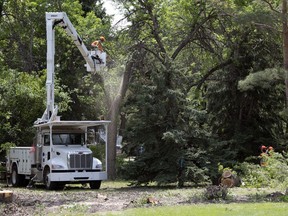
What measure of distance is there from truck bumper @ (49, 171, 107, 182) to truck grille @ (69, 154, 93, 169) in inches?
10.0

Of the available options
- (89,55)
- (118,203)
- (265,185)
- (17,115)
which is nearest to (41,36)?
(17,115)

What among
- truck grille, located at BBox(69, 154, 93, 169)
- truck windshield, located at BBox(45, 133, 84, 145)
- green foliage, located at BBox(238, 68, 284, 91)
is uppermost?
green foliage, located at BBox(238, 68, 284, 91)

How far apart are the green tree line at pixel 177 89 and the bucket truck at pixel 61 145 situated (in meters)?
1.76

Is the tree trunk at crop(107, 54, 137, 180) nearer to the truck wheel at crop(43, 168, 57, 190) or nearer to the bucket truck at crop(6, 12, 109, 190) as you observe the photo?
the bucket truck at crop(6, 12, 109, 190)

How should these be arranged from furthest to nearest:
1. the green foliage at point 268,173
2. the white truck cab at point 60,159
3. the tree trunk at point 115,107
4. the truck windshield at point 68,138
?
1. the tree trunk at point 115,107
2. the truck windshield at point 68,138
3. the white truck cab at point 60,159
4. the green foliage at point 268,173

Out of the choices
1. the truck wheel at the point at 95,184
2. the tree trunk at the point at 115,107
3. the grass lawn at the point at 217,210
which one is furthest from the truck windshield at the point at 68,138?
the grass lawn at the point at 217,210

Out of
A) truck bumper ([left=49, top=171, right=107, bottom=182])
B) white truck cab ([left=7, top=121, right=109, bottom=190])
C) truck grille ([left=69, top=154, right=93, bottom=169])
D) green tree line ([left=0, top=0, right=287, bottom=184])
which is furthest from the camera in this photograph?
green tree line ([left=0, top=0, right=287, bottom=184])

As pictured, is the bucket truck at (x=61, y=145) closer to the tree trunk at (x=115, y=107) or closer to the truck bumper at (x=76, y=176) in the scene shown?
the truck bumper at (x=76, y=176)

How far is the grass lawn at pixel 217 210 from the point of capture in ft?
42.1

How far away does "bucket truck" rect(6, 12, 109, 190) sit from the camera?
74.7ft

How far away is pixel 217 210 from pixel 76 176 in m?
10.2

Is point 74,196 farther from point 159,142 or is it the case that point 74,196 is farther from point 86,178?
point 159,142

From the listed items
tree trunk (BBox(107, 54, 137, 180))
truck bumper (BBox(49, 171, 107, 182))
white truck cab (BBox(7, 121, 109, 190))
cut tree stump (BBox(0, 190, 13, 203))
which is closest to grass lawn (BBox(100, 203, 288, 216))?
cut tree stump (BBox(0, 190, 13, 203))

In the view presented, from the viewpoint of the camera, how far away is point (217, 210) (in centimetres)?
1350
